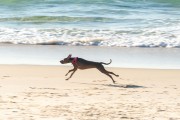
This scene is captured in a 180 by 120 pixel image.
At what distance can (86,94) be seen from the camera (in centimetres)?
796

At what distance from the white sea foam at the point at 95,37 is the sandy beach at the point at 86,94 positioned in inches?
144

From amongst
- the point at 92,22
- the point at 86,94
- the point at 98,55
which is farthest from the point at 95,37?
the point at 86,94

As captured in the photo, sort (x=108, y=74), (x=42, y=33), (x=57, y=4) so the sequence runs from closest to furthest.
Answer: (x=108, y=74) < (x=42, y=33) < (x=57, y=4)

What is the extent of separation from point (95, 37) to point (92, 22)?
3.84 m

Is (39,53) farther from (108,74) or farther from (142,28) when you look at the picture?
(142,28)

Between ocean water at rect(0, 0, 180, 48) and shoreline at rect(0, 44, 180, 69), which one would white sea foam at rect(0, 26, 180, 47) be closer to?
ocean water at rect(0, 0, 180, 48)

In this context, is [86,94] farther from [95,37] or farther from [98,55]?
[95,37]

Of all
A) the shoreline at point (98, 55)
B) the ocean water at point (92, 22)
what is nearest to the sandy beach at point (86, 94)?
the shoreline at point (98, 55)

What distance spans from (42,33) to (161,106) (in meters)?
8.91

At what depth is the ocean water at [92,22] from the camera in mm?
14359

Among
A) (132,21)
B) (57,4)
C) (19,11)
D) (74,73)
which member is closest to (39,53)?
(74,73)

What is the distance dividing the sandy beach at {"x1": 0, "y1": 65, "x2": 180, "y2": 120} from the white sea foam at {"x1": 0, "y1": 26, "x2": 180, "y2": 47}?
3.65m

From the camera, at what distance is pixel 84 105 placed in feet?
23.3

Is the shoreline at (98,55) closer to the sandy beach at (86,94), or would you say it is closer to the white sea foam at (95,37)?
the white sea foam at (95,37)
